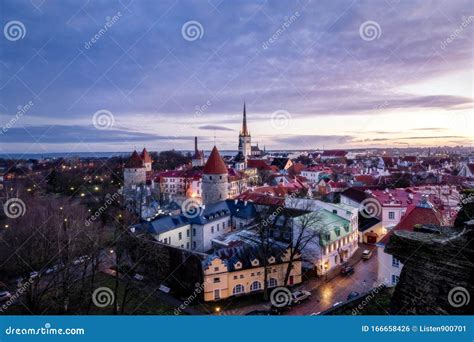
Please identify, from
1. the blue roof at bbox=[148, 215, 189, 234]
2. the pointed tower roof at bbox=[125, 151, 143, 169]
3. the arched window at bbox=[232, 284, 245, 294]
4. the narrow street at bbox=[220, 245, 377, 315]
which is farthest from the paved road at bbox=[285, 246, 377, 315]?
the pointed tower roof at bbox=[125, 151, 143, 169]

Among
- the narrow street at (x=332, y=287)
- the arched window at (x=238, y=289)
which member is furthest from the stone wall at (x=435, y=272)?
the arched window at (x=238, y=289)

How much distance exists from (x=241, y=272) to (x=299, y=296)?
5.54ft

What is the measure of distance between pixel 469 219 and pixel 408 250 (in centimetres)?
68

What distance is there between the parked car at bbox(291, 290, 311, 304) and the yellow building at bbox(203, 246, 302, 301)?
30.9 inches

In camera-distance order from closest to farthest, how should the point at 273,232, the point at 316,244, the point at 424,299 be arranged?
the point at 424,299 < the point at 316,244 < the point at 273,232

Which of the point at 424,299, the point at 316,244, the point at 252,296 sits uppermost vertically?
the point at 424,299

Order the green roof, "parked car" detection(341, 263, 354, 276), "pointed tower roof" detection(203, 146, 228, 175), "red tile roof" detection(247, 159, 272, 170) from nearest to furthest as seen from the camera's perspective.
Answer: "parked car" detection(341, 263, 354, 276)
the green roof
"pointed tower roof" detection(203, 146, 228, 175)
"red tile roof" detection(247, 159, 272, 170)

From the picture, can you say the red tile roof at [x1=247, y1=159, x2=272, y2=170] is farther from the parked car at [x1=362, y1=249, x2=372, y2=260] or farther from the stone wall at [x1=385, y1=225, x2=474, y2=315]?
the stone wall at [x1=385, y1=225, x2=474, y2=315]

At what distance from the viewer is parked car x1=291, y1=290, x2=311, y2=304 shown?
7.89 metres

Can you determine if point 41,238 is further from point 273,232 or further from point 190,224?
point 273,232

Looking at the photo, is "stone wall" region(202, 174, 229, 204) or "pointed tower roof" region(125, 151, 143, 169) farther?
"pointed tower roof" region(125, 151, 143, 169)

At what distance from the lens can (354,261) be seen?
1091cm

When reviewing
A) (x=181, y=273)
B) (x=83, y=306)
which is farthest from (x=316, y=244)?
(x=83, y=306)

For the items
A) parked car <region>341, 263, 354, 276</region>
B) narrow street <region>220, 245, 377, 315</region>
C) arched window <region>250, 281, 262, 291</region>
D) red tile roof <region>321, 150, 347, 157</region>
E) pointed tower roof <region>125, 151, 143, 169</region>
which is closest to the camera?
narrow street <region>220, 245, 377, 315</region>
